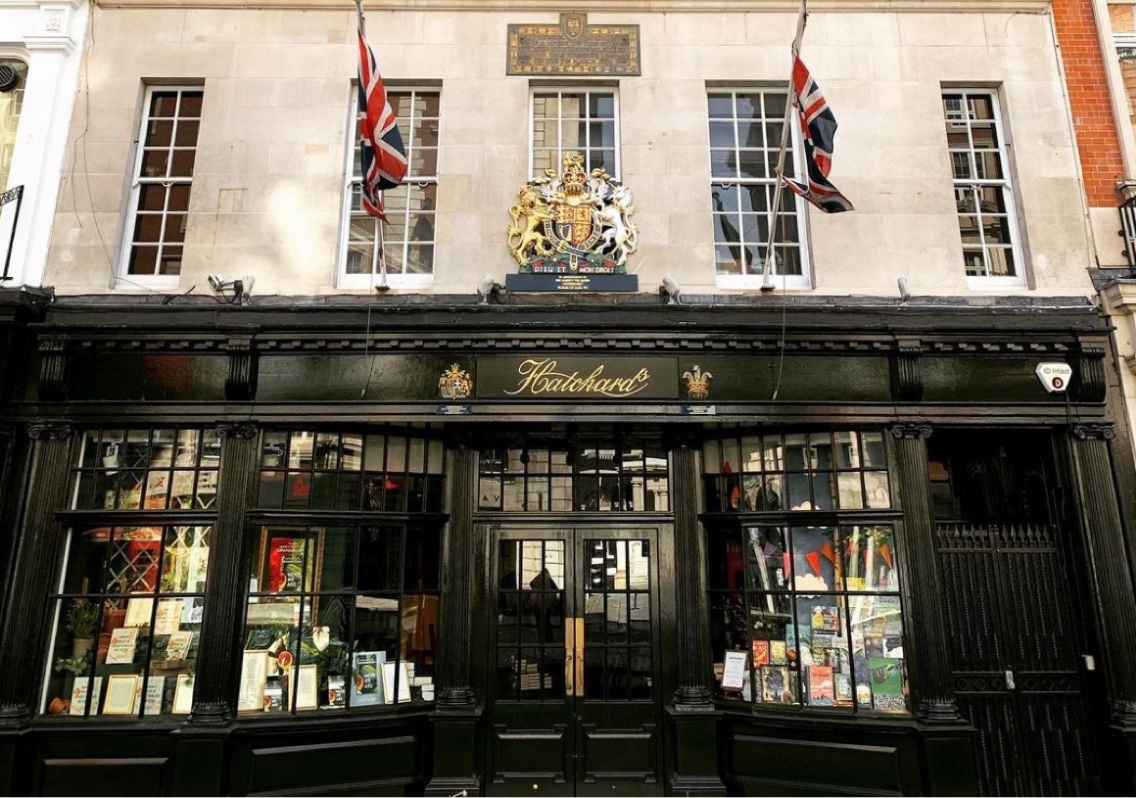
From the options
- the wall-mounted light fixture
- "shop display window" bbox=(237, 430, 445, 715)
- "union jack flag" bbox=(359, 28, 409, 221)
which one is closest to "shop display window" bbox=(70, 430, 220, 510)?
"shop display window" bbox=(237, 430, 445, 715)

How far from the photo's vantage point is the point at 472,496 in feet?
25.8

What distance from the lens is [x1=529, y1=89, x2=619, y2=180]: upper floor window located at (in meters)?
8.64

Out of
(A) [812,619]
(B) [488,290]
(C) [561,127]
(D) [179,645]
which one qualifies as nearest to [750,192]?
(C) [561,127]

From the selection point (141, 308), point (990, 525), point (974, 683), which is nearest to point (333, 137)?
point (141, 308)

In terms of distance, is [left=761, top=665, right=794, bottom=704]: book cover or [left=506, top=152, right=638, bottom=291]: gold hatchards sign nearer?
[left=761, top=665, right=794, bottom=704]: book cover

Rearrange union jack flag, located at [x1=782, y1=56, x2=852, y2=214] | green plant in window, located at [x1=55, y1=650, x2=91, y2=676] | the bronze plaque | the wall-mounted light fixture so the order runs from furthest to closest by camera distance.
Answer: the bronze plaque → the wall-mounted light fixture → green plant in window, located at [x1=55, y1=650, x2=91, y2=676] → union jack flag, located at [x1=782, y1=56, x2=852, y2=214]

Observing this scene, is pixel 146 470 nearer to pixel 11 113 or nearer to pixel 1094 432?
pixel 11 113

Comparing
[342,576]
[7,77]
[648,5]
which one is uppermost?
[648,5]

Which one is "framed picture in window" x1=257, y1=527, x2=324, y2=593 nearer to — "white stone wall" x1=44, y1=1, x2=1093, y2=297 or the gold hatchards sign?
"white stone wall" x1=44, y1=1, x2=1093, y2=297

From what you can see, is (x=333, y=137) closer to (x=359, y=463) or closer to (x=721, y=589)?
(x=359, y=463)

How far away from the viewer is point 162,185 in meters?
8.58

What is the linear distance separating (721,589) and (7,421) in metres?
8.14

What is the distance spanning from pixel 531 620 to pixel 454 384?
2784 mm

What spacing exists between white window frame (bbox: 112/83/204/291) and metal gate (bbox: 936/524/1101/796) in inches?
382
